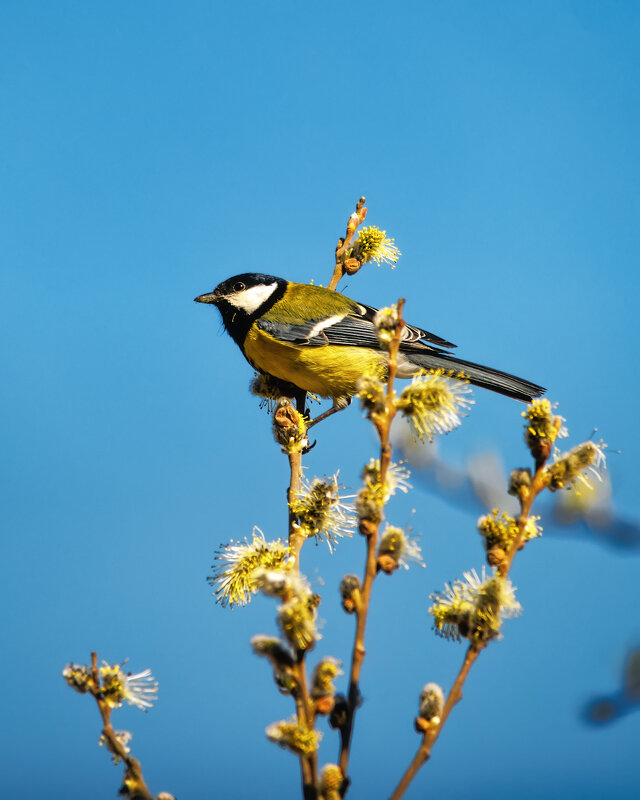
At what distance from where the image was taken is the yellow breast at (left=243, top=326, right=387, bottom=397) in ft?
8.45

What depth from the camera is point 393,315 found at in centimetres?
121

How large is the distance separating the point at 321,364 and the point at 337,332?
14 cm

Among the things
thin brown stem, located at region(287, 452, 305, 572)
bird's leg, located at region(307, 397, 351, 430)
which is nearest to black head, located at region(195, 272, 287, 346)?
bird's leg, located at region(307, 397, 351, 430)

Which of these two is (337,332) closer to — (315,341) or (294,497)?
(315,341)

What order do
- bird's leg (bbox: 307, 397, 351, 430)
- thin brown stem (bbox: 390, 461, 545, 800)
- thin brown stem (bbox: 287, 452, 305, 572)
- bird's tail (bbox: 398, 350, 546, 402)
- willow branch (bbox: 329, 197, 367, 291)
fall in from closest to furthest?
thin brown stem (bbox: 390, 461, 545, 800)
thin brown stem (bbox: 287, 452, 305, 572)
willow branch (bbox: 329, 197, 367, 291)
bird's tail (bbox: 398, 350, 546, 402)
bird's leg (bbox: 307, 397, 351, 430)

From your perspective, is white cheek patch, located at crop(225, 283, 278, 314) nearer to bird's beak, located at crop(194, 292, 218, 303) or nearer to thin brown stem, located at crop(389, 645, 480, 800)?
bird's beak, located at crop(194, 292, 218, 303)

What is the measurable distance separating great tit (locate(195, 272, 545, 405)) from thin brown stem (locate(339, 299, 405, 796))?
1347mm

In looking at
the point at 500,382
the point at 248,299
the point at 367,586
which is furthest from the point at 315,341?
the point at 367,586

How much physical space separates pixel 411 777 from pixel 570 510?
4.34 feet

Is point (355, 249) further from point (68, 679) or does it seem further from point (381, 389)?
point (68, 679)

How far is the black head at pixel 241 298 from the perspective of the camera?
2796 mm

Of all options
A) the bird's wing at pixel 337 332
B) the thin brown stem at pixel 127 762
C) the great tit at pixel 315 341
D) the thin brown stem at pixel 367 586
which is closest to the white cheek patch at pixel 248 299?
the great tit at pixel 315 341

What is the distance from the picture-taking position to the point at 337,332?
2.64 meters

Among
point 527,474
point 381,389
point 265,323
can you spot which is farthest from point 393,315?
point 265,323
